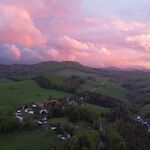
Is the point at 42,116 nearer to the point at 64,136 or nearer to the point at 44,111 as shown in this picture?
the point at 44,111

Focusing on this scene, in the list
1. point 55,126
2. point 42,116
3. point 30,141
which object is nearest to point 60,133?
point 55,126

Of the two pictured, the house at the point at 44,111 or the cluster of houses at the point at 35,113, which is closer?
the cluster of houses at the point at 35,113

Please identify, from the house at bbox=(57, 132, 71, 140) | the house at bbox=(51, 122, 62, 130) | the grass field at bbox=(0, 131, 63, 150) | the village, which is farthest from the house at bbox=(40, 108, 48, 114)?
the house at bbox=(57, 132, 71, 140)

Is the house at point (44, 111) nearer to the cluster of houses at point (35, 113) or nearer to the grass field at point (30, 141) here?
the cluster of houses at point (35, 113)

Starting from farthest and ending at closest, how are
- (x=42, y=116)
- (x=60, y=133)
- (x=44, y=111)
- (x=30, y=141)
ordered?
(x=44, y=111) → (x=42, y=116) → (x=60, y=133) → (x=30, y=141)

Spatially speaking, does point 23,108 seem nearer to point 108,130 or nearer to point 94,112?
point 94,112

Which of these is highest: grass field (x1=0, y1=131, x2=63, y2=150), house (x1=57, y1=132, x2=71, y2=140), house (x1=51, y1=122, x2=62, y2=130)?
house (x1=51, y1=122, x2=62, y2=130)

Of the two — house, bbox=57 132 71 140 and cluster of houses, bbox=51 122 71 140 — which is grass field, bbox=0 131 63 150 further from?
cluster of houses, bbox=51 122 71 140

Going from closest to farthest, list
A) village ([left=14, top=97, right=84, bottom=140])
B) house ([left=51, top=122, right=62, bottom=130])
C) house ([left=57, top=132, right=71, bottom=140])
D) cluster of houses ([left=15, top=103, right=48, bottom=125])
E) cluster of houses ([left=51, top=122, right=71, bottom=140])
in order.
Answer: house ([left=57, top=132, right=71, bottom=140]) < cluster of houses ([left=51, top=122, right=71, bottom=140]) < village ([left=14, top=97, right=84, bottom=140]) < house ([left=51, top=122, right=62, bottom=130]) < cluster of houses ([left=15, top=103, right=48, bottom=125])

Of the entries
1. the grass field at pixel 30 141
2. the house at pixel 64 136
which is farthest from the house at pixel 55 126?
the house at pixel 64 136

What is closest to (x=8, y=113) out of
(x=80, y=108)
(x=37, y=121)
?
(x=37, y=121)
